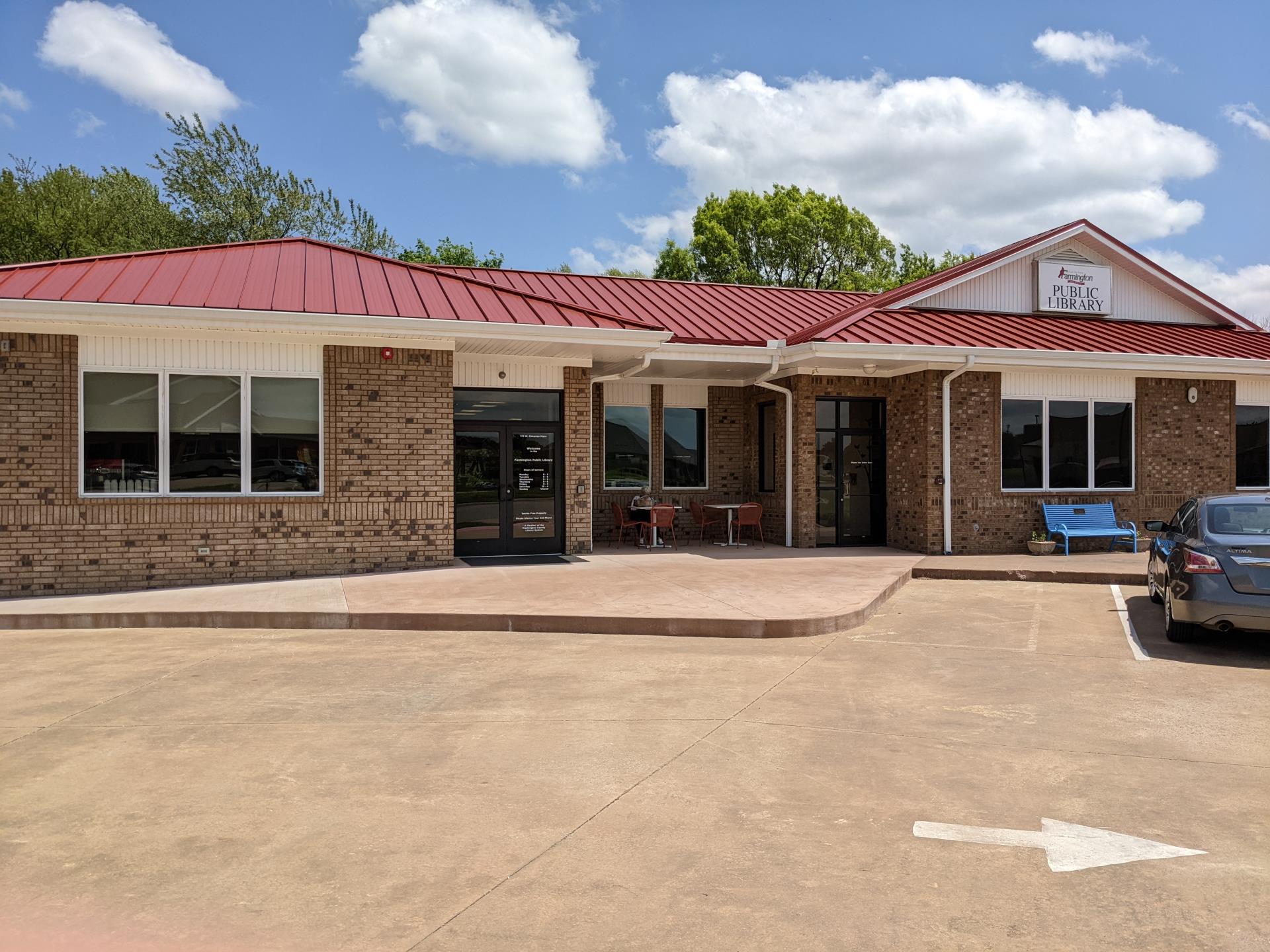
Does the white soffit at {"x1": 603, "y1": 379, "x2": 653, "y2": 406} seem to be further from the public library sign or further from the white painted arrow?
the white painted arrow

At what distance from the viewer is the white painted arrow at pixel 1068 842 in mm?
4184

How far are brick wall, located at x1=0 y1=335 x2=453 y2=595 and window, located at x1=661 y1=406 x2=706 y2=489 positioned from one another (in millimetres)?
6056

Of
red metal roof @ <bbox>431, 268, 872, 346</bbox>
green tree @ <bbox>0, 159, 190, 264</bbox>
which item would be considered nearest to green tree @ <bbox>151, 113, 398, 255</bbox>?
green tree @ <bbox>0, 159, 190, 264</bbox>

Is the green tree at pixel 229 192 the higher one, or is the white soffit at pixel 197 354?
the green tree at pixel 229 192

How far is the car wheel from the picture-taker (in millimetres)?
9148

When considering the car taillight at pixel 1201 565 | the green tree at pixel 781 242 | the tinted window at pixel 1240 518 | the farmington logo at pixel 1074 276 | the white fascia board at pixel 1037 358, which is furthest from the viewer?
the green tree at pixel 781 242

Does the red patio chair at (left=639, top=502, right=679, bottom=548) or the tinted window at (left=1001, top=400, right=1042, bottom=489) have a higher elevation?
the tinted window at (left=1001, top=400, right=1042, bottom=489)

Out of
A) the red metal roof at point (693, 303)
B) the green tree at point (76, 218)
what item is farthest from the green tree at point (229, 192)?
the red metal roof at point (693, 303)

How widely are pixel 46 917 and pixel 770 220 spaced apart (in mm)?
50093

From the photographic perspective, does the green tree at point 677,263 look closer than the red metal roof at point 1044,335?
No

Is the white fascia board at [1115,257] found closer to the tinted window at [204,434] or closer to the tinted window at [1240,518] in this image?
the tinted window at [1240,518]

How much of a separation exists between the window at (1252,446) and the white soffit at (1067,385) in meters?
2.68

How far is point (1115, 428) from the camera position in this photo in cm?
Result: 1756

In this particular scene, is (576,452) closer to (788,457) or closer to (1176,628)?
(788,457)
